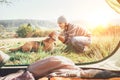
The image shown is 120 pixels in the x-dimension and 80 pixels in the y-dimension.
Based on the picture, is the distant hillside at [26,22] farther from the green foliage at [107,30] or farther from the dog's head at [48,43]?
the green foliage at [107,30]

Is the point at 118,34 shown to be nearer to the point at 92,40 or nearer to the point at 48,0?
the point at 92,40

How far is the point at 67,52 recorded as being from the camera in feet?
7.88

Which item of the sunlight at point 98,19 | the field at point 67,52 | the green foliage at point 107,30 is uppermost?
the sunlight at point 98,19

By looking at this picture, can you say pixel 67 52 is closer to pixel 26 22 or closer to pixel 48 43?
pixel 48 43

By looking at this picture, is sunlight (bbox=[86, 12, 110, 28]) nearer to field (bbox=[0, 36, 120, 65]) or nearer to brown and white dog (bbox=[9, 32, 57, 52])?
field (bbox=[0, 36, 120, 65])

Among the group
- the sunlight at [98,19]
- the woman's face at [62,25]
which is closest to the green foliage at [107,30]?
the sunlight at [98,19]

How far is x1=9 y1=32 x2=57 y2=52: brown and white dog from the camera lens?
2408 mm

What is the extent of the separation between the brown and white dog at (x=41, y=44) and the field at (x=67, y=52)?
0.9 inches

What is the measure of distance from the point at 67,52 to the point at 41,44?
0.62 feet

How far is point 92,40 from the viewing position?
7.82 feet

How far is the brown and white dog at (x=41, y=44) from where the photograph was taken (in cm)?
241

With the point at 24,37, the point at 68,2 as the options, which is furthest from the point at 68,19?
the point at 24,37

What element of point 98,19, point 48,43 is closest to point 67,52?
point 48,43

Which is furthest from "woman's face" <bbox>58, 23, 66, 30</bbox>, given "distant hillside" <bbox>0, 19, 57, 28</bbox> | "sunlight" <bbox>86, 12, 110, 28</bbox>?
"sunlight" <bbox>86, 12, 110, 28</bbox>
